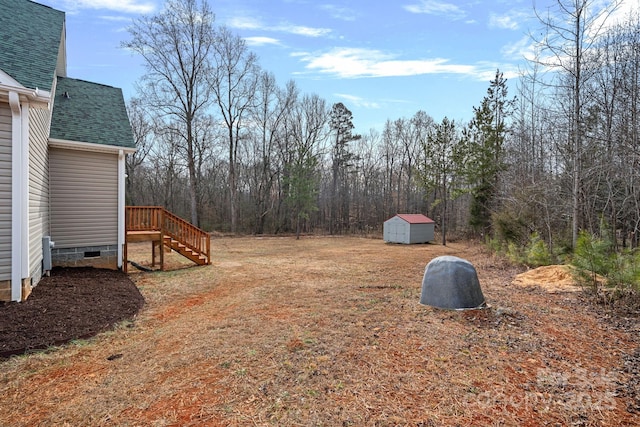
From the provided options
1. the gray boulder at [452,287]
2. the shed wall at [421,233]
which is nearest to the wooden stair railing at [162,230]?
the gray boulder at [452,287]

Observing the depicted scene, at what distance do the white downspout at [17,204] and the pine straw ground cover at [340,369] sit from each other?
1.80 m

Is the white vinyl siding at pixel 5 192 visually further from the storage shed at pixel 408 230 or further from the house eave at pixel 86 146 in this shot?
the storage shed at pixel 408 230

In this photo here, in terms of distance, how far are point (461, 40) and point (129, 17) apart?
55.0 ft

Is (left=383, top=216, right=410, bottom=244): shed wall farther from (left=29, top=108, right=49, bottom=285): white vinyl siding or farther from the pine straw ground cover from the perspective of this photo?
(left=29, top=108, right=49, bottom=285): white vinyl siding

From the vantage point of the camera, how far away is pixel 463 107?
68.7ft

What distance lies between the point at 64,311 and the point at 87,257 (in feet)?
12.5

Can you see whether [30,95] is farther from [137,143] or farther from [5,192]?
[137,143]

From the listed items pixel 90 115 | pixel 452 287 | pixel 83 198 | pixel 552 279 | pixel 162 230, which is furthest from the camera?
pixel 162 230

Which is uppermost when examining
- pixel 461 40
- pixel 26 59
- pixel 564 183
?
pixel 461 40

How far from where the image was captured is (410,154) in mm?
28891

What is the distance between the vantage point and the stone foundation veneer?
7578mm

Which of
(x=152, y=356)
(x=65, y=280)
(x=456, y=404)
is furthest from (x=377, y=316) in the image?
(x=65, y=280)

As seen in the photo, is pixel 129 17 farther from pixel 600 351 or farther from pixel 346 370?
pixel 600 351

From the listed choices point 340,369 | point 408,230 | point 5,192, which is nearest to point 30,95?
point 5,192
